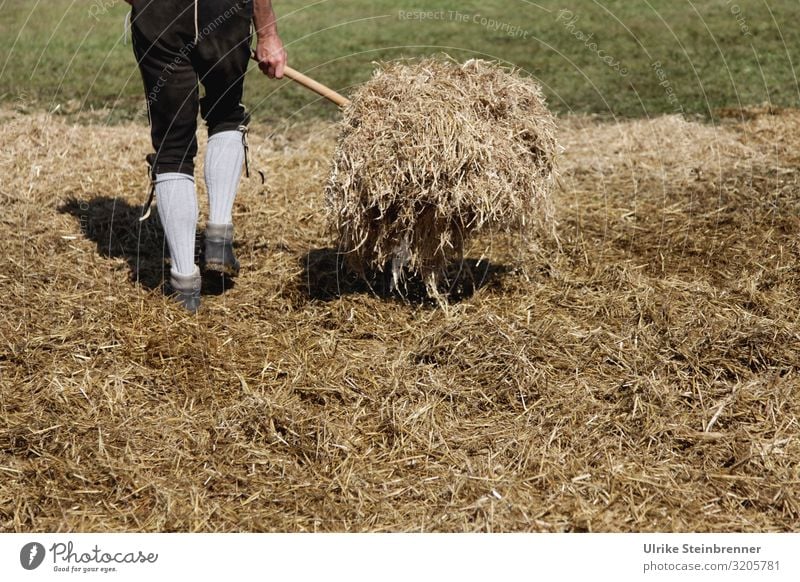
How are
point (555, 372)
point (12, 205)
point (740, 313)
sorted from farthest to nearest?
point (12, 205) < point (740, 313) < point (555, 372)

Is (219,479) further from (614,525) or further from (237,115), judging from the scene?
(237,115)

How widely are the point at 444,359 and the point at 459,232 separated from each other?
30.2 inches

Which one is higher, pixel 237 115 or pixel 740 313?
pixel 237 115

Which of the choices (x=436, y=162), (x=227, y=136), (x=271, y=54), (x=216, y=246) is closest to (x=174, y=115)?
(x=227, y=136)

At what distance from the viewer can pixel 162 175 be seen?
446cm

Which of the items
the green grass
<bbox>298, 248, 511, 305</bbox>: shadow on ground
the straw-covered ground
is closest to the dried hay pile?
<bbox>298, 248, 511, 305</bbox>: shadow on ground

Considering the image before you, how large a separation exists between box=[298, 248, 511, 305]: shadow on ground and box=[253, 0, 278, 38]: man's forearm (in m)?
1.24

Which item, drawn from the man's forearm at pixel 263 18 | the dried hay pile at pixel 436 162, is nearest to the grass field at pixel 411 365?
the dried hay pile at pixel 436 162

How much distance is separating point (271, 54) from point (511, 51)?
7659mm

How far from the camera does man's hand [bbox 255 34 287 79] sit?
177 inches

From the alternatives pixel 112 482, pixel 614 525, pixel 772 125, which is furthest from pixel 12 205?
pixel 772 125

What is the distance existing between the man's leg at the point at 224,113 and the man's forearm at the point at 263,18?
5 cm

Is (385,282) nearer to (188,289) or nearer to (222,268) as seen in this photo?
(222,268)

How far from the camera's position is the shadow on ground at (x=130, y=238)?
4.99 meters
